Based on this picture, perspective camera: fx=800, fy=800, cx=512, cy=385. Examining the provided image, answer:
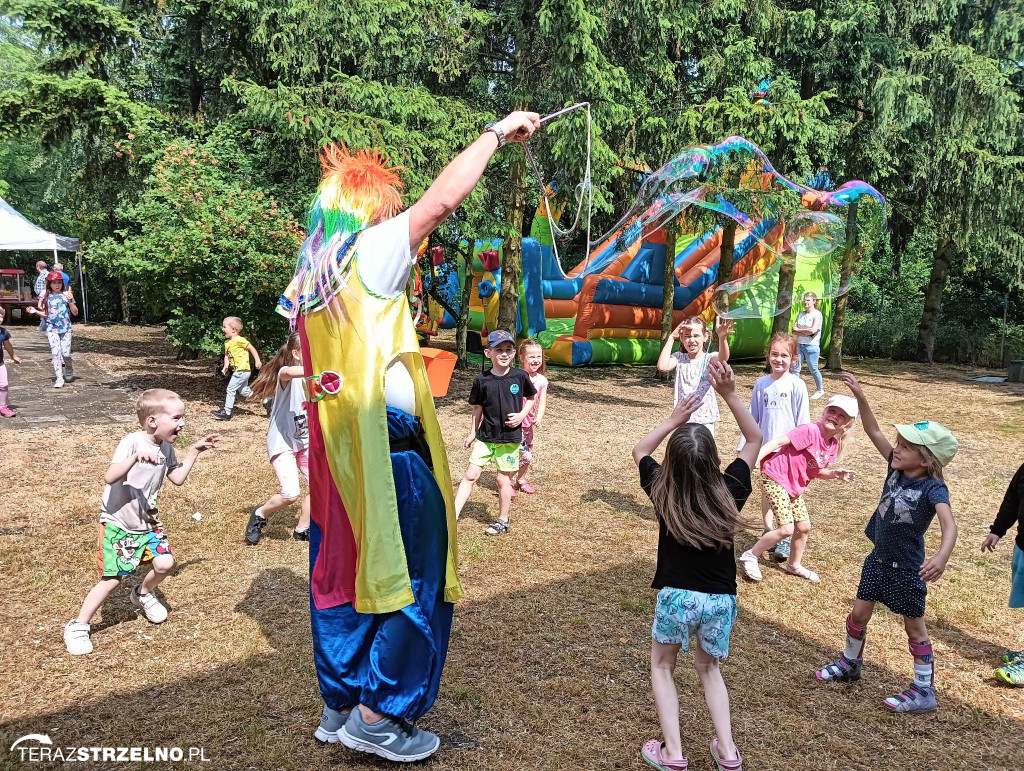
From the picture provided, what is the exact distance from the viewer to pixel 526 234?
62.2 feet

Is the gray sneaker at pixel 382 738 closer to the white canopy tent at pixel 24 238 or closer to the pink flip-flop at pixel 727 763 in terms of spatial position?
the pink flip-flop at pixel 727 763

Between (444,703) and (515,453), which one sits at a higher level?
(515,453)

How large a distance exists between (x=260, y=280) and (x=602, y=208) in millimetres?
5010

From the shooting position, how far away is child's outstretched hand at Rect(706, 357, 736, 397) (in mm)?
3207

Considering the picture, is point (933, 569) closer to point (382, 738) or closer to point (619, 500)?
point (382, 738)

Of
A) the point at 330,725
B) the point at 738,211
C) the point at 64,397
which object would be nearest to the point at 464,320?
the point at 64,397

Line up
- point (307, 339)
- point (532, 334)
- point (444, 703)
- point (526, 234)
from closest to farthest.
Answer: point (307, 339) < point (444, 703) < point (532, 334) < point (526, 234)

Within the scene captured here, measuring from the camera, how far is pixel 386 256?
114 inches

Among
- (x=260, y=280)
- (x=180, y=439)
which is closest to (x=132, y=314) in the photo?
(x=260, y=280)

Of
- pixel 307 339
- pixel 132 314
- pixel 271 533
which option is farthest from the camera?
pixel 132 314

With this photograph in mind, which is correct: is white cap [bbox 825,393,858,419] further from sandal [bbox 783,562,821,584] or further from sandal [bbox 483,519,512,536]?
sandal [bbox 483,519,512,536]

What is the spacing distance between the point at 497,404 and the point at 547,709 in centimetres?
286

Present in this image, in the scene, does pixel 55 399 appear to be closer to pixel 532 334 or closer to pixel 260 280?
pixel 260 280

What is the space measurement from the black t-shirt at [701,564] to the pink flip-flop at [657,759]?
0.75 m
